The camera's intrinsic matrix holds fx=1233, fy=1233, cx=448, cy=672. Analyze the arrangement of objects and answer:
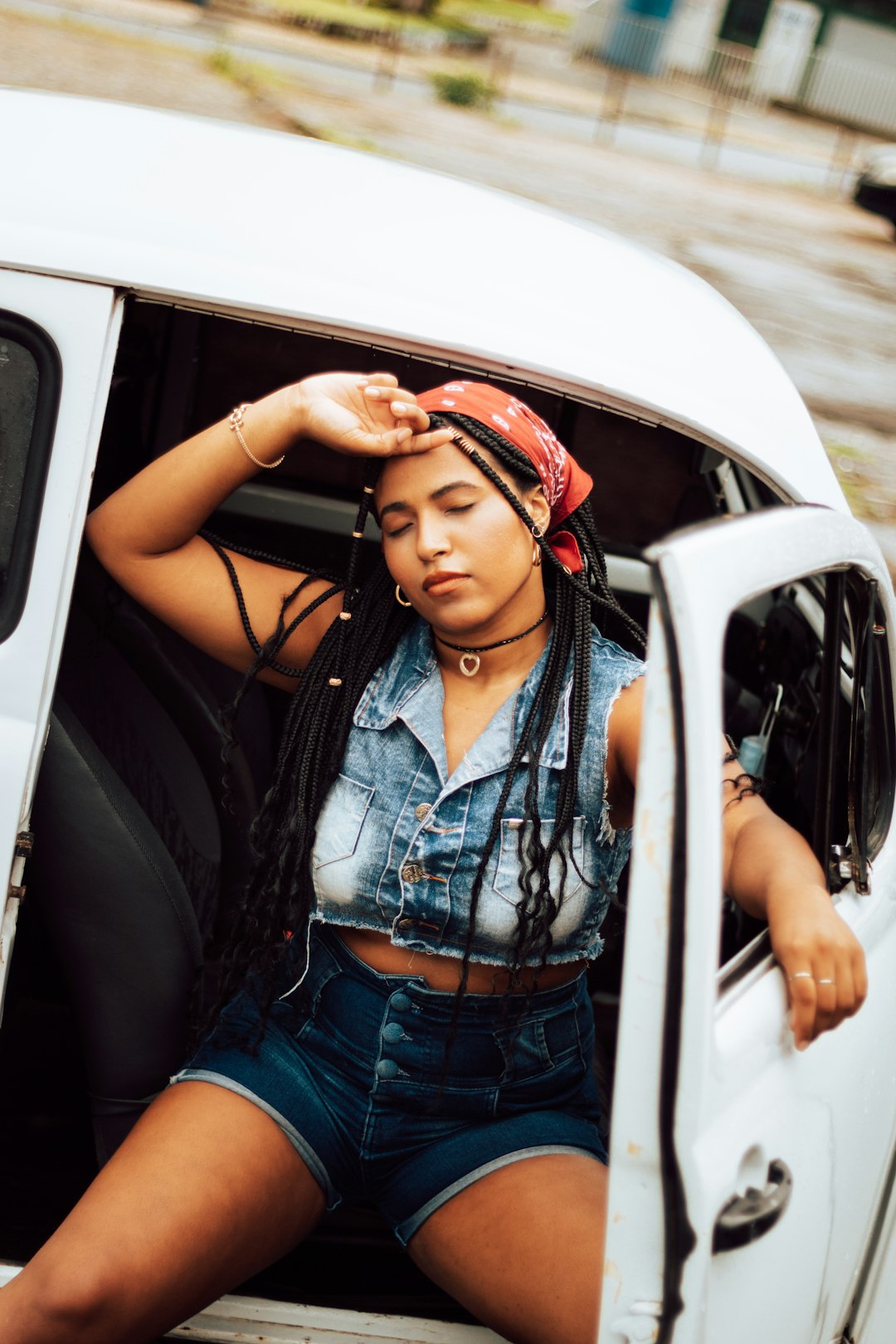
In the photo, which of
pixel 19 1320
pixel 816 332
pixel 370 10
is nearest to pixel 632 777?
pixel 19 1320

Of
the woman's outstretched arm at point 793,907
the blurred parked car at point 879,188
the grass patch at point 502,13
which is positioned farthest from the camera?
the grass patch at point 502,13

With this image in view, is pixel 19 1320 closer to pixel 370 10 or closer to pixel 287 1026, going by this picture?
pixel 287 1026

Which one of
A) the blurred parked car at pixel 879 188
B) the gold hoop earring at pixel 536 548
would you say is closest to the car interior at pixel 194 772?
the gold hoop earring at pixel 536 548

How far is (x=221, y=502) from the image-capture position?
195cm

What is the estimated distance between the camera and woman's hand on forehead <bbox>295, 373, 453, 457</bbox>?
1.78 m

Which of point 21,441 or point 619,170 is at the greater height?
point 619,170

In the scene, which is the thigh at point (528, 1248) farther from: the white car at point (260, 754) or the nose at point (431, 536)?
the nose at point (431, 536)

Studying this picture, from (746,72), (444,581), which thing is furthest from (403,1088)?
(746,72)

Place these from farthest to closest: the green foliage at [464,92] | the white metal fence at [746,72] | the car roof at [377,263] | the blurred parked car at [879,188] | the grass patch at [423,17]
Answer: the white metal fence at [746,72] < the grass patch at [423,17] < the green foliage at [464,92] < the blurred parked car at [879,188] < the car roof at [377,263]

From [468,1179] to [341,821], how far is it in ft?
1.84

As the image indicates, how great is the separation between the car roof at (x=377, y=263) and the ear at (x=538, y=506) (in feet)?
0.52

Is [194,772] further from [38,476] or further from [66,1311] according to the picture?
[66,1311]

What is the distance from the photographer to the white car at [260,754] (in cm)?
128

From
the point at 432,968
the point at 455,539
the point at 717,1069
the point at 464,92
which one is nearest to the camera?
the point at 717,1069
